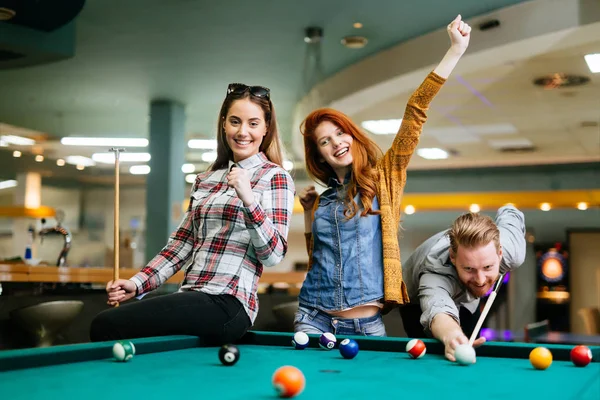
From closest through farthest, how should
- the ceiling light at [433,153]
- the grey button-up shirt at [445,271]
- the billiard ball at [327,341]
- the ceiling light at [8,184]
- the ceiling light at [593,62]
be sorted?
the billiard ball at [327,341] < the grey button-up shirt at [445,271] < the ceiling light at [593,62] < the ceiling light at [8,184] < the ceiling light at [433,153]

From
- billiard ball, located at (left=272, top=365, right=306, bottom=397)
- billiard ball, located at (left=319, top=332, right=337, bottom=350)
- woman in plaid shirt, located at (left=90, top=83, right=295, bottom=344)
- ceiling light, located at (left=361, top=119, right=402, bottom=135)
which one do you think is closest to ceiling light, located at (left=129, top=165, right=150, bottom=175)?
ceiling light, located at (left=361, top=119, right=402, bottom=135)

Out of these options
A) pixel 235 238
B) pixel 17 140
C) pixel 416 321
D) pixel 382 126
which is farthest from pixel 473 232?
pixel 17 140

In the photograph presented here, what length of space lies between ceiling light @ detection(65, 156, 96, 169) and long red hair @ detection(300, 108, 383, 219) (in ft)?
19.5

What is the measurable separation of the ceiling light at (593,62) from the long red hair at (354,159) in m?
→ 3.75

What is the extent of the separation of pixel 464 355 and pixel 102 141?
6908 mm

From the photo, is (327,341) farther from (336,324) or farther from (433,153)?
(433,153)

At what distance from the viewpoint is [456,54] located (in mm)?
2295

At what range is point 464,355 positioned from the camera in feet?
5.44

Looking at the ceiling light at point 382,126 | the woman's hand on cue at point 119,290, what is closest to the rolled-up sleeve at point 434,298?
the woman's hand on cue at point 119,290

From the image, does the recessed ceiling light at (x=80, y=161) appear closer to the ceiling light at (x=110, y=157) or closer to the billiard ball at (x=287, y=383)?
the ceiling light at (x=110, y=157)

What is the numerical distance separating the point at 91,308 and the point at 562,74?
422cm

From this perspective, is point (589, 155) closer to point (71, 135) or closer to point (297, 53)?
point (297, 53)

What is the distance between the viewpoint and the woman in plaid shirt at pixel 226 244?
2.03 meters

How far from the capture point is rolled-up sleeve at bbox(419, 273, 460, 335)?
203cm
